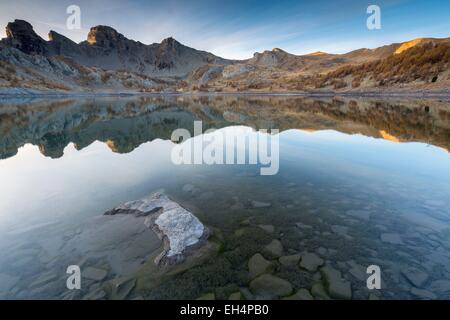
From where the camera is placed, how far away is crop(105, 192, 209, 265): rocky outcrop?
782 centimetres

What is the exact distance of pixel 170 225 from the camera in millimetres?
8969

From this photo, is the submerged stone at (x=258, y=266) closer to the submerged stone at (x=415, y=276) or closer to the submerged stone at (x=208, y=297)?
the submerged stone at (x=208, y=297)

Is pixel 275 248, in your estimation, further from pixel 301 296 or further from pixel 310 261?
pixel 301 296

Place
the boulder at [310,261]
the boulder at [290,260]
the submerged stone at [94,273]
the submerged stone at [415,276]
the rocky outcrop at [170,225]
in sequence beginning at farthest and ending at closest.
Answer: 1. the rocky outcrop at [170,225]
2. the boulder at [290,260]
3. the boulder at [310,261]
4. the submerged stone at [94,273]
5. the submerged stone at [415,276]

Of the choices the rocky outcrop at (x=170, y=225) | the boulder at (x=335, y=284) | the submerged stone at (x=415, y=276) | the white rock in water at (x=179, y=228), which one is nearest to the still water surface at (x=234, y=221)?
the submerged stone at (x=415, y=276)

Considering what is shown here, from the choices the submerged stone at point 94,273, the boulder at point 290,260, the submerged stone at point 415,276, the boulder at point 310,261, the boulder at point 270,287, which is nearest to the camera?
the boulder at point 270,287

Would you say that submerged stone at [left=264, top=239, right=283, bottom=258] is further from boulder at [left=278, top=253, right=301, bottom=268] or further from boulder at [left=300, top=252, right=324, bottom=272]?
boulder at [left=300, top=252, right=324, bottom=272]

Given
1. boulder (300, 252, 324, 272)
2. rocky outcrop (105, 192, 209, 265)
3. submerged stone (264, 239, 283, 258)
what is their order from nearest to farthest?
boulder (300, 252, 324, 272) < rocky outcrop (105, 192, 209, 265) < submerged stone (264, 239, 283, 258)

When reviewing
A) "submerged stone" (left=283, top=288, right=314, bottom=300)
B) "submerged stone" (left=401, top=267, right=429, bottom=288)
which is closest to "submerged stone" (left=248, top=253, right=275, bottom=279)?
"submerged stone" (left=283, top=288, right=314, bottom=300)

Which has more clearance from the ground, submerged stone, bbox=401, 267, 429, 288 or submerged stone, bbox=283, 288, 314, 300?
submerged stone, bbox=401, 267, 429, 288

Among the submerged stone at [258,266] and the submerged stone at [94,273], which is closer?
the submerged stone at [94,273]

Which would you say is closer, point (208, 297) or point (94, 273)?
point (208, 297)

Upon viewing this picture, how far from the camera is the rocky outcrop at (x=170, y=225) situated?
308 inches

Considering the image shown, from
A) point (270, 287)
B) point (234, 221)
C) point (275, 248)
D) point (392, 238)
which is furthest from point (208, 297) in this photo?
point (392, 238)
